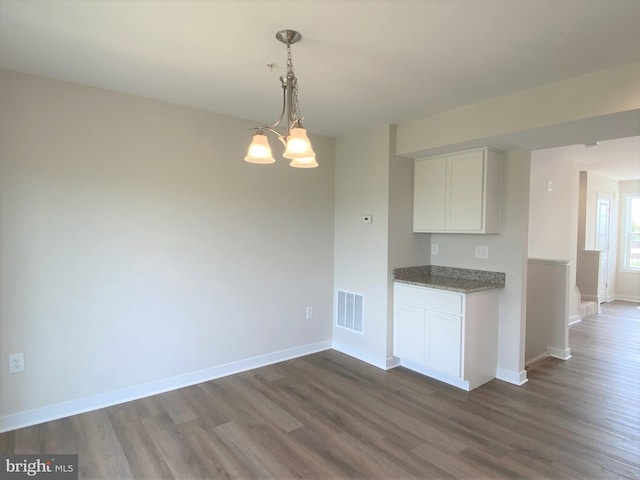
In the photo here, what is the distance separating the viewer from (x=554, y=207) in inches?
200

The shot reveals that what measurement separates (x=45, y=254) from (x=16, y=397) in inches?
40.1

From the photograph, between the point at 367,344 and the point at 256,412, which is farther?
the point at 367,344

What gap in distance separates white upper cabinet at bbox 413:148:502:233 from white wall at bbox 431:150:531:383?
10 cm

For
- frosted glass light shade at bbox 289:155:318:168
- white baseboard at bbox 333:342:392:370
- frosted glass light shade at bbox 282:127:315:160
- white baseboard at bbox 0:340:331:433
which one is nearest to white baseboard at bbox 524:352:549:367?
white baseboard at bbox 333:342:392:370

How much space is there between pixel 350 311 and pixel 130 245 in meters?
2.34

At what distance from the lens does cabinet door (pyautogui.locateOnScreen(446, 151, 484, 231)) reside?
3377mm

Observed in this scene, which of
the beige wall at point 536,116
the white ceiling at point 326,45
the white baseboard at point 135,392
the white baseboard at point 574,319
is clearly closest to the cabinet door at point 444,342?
the white baseboard at point 135,392

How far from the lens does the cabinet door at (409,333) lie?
11.6ft

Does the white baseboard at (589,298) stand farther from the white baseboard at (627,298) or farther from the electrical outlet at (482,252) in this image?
the electrical outlet at (482,252)

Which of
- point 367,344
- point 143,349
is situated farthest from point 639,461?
point 143,349

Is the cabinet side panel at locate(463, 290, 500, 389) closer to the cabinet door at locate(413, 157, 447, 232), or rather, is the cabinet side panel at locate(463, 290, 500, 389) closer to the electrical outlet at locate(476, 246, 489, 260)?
the electrical outlet at locate(476, 246, 489, 260)

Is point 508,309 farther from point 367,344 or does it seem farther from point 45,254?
point 45,254

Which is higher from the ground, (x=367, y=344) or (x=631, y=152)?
(x=631, y=152)

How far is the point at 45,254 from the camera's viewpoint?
2.67 meters
